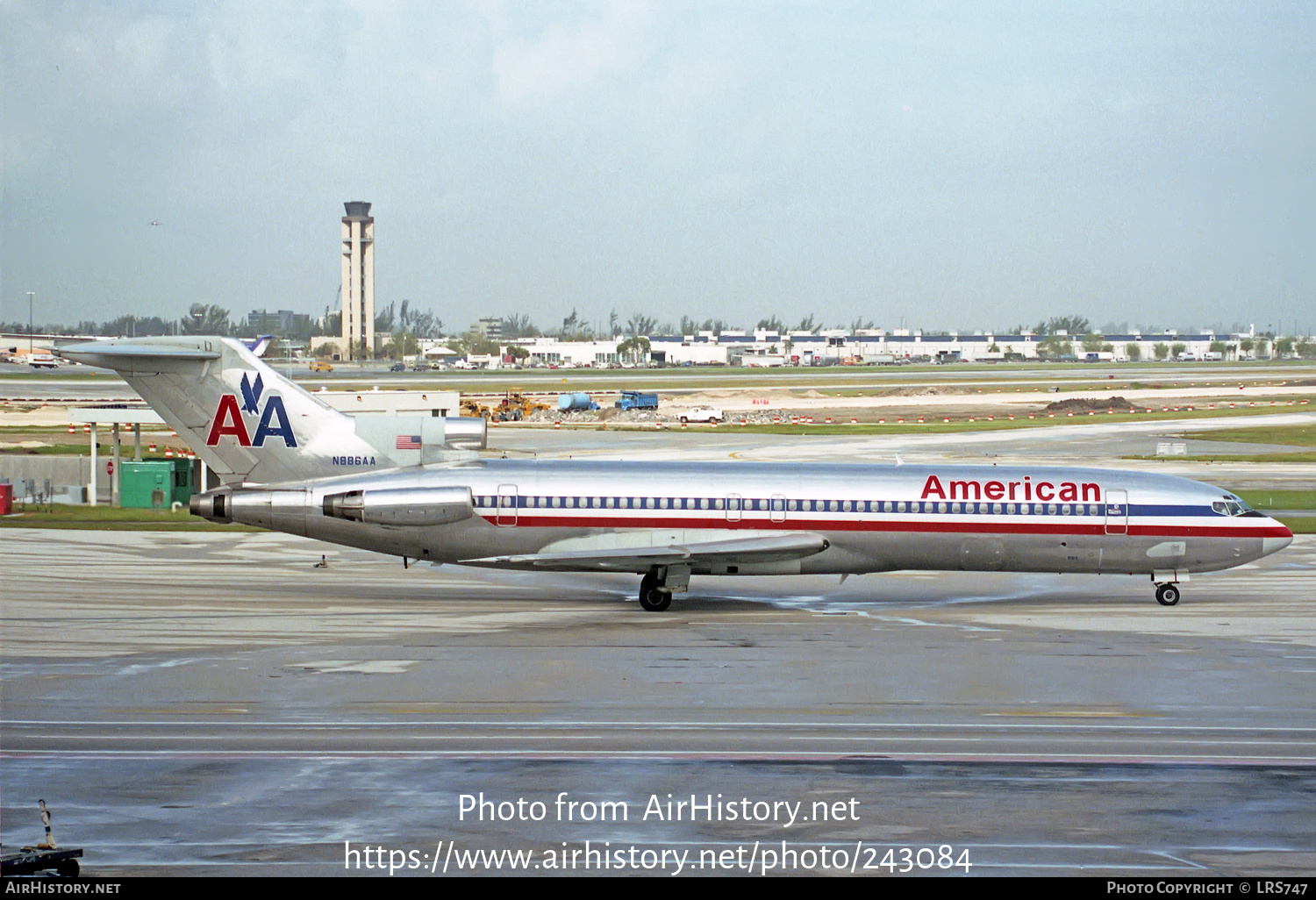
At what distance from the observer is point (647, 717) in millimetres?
19422

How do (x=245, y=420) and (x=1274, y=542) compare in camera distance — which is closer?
(x=245, y=420)

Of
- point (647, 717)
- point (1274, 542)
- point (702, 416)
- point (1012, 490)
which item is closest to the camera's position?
point (647, 717)

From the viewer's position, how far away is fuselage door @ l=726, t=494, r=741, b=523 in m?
28.9

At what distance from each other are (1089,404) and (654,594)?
242 feet

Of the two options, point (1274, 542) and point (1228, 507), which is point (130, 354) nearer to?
point (1228, 507)

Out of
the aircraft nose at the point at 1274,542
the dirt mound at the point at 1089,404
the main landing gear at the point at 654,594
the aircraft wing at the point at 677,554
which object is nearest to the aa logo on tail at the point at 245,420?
the aircraft wing at the point at 677,554

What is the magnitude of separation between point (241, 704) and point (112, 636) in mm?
6482

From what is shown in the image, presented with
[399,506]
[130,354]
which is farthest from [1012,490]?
[130,354]

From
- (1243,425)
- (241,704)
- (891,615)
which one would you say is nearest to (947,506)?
(891,615)

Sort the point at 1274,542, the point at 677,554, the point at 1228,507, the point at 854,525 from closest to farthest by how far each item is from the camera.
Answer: the point at 677,554 < the point at 854,525 < the point at 1274,542 < the point at 1228,507

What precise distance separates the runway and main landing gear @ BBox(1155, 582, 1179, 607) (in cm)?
50

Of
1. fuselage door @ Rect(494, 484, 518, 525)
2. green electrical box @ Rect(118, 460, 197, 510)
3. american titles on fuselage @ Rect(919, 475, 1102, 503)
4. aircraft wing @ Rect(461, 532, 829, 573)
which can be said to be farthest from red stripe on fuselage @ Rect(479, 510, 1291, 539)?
green electrical box @ Rect(118, 460, 197, 510)

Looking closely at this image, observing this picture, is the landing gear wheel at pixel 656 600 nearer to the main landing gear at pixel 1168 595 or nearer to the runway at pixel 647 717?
the runway at pixel 647 717

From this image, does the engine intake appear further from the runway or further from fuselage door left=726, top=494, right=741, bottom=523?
fuselage door left=726, top=494, right=741, bottom=523
